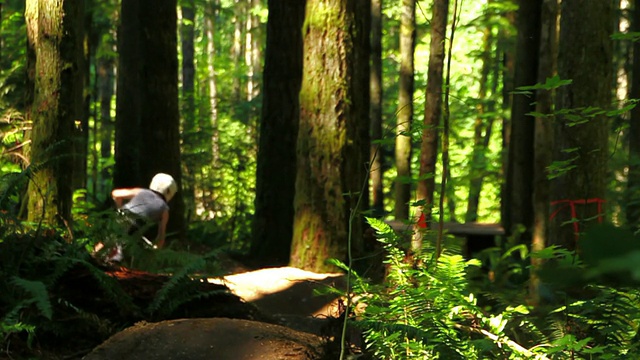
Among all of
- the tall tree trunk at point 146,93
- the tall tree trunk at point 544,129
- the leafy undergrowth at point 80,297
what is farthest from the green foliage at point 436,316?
the tall tree trunk at point 146,93

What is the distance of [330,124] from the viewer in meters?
9.51

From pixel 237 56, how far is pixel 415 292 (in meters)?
41.8

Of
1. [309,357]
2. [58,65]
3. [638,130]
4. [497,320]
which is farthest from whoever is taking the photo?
[638,130]

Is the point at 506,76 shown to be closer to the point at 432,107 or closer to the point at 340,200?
the point at 340,200

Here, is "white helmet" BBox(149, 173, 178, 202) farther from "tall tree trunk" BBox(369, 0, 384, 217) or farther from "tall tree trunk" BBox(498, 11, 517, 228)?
"tall tree trunk" BBox(498, 11, 517, 228)

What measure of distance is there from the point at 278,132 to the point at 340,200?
291 centimetres

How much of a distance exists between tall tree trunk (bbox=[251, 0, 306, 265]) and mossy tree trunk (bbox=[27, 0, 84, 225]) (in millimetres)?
4446

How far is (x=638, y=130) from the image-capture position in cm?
1541

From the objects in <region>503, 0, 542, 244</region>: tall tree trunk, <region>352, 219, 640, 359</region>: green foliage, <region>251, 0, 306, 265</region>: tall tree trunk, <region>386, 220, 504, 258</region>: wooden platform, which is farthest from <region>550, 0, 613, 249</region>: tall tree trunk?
<region>386, 220, 504, 258</region>: wooden platform

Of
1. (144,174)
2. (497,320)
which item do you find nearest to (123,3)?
(144,174)

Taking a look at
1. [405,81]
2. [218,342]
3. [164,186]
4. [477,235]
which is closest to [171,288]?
[218,342]

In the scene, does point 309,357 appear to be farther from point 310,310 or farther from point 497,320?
point 310,310

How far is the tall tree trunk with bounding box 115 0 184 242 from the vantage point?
1248cm

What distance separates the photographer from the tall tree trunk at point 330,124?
9.46m
